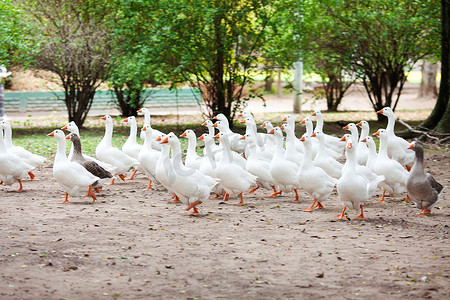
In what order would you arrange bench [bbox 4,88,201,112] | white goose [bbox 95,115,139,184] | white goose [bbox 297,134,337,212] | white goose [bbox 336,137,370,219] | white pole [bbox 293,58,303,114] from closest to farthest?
white goose [bbox 336,137,370,219] → white goose [bbox 297,134,337,212] → white goose [bbox 95,115,139,184] → white pole [bbox 293,58,303,114] → bench [bbox 4,88,201,112]

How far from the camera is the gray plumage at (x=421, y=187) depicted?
8.47 meters

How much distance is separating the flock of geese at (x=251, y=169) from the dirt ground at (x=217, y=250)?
1.04ft

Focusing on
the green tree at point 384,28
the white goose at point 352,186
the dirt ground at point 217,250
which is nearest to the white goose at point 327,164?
the dirt ground at point 217,250

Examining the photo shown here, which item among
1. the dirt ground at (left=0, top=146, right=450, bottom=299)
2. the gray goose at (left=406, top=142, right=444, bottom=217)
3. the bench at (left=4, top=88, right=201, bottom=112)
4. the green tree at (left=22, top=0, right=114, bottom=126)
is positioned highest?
the green tree at (left=22, top=0, right=114, bottom=126)

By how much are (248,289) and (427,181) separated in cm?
418

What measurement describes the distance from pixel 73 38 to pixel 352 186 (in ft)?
41.7

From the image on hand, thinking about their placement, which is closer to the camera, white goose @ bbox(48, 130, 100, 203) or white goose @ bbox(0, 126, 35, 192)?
white goose @ bbox(48, 130, 100, 203)

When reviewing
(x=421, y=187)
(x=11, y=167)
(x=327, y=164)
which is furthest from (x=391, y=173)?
(x=11, y=167)

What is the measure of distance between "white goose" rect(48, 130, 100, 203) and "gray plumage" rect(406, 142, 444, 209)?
16.3ft

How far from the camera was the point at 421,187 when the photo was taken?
8477mm

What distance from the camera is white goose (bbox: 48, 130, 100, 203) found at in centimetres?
911

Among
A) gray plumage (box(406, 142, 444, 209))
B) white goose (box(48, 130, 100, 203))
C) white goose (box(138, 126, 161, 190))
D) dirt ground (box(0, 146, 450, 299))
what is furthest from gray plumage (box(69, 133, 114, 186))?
gray plumage (box(406, 142, 444, 209))

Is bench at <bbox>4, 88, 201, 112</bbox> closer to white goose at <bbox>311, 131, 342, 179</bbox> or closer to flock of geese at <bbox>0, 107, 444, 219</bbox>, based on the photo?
flock of geese at <bbox>0, 107, 444, 219</bbox>

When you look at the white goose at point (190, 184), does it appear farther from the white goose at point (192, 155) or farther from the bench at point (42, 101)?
the bench at point (42, 101)
